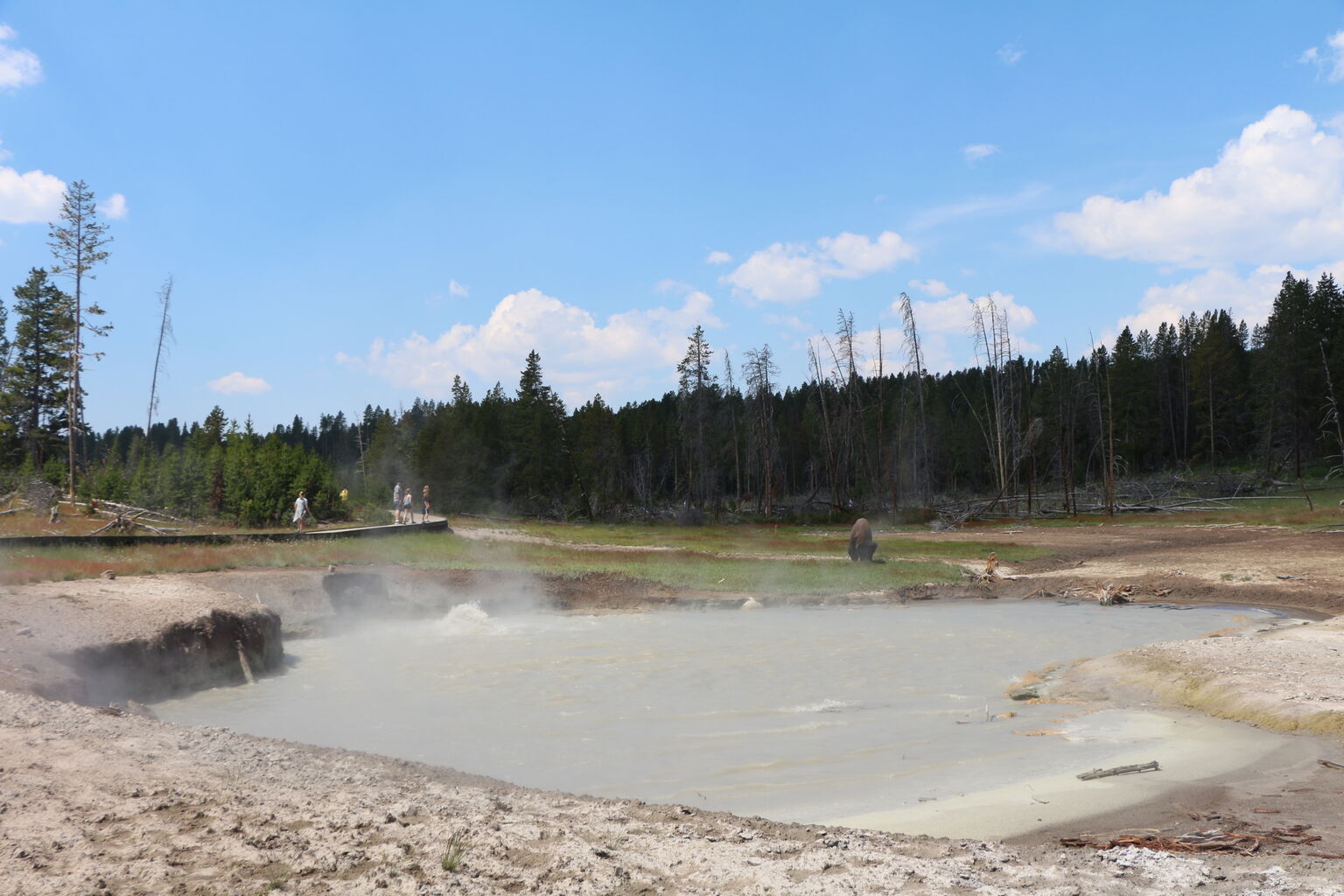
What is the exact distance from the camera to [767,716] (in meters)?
10.5

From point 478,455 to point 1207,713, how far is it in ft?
212

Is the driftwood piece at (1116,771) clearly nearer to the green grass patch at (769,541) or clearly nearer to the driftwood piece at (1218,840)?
the driftwood piece at (1218,840)

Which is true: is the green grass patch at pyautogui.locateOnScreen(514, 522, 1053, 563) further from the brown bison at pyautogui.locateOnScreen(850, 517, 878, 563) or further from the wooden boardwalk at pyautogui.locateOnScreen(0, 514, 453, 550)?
the wooden boardwalk at pyautogui.locateOnScreen(0, 514, 453, 550)

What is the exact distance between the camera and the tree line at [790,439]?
45.8m

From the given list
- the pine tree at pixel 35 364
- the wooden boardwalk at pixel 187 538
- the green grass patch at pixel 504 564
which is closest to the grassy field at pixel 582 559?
the green grass patch at pixel 504 564

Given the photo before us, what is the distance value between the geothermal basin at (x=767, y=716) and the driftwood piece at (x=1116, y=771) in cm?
9

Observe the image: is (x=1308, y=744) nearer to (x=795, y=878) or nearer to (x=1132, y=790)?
(x=1132, y=790)

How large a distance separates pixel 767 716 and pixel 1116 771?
4.09 meters

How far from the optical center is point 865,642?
1619cm

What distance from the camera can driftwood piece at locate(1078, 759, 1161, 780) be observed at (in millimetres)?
7385

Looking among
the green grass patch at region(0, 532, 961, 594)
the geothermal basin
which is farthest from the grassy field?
the geothermal basin

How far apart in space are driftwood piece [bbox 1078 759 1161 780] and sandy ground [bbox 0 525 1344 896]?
0.53 ft

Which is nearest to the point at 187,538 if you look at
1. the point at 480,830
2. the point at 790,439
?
the point at 480,830

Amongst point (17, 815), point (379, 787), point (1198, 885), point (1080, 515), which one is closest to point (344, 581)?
point (379, 787)
